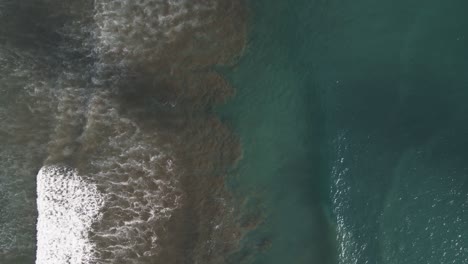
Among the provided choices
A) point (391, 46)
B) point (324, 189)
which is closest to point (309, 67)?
point (391, 46)

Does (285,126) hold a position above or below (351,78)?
below

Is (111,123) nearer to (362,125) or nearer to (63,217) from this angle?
(63,217)

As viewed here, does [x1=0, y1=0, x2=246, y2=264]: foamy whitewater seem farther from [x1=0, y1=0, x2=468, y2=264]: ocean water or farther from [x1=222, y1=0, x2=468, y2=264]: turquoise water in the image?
[x1=222, y1=0, x2=468, y2=264]: turquoise water

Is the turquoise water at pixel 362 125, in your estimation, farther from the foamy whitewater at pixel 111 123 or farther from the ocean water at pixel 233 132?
the foamy whitewater at pixel 111 123

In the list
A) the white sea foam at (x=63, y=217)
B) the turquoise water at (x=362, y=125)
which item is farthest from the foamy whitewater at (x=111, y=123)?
the turquoise water at (x=362, y=125)

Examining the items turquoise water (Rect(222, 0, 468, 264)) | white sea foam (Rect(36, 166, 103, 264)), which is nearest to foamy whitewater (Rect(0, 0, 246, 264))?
white sea foam (Rect(36, 166, 103, 264))

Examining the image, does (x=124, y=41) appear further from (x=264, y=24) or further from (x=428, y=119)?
(x=428, y=119)

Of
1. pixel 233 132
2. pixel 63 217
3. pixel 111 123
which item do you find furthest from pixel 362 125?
pixel 63 217
